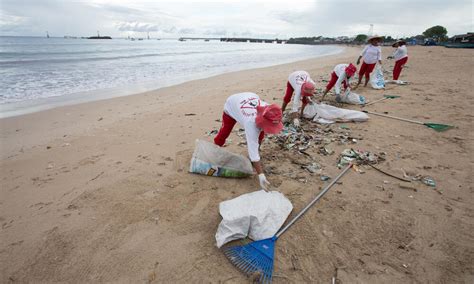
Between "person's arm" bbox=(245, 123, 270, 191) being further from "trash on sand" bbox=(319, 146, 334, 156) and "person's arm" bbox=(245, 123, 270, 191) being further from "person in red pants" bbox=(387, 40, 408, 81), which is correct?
"person in red pants" bbox=(387, 40, 408, 81)

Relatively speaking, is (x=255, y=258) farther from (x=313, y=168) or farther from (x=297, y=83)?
(x=297, y=83)

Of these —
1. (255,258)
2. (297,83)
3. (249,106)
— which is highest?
(297,83)

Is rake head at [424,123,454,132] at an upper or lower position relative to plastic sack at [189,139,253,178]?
upper

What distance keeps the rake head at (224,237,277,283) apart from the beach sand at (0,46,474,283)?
8cm

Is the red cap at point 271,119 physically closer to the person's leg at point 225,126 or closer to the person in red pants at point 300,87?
the person's leg at point 225,126

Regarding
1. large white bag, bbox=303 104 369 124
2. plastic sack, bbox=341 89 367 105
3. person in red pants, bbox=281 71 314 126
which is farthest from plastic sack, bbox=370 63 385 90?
person in red pants, bbox=281 71 314 126

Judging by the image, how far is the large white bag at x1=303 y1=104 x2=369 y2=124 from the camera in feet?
16.7

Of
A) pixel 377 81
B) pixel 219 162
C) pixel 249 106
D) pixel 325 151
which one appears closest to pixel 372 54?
pixel 377 81

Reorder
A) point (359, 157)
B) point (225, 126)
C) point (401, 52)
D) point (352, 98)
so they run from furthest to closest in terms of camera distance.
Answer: point (401, 52)
point (352, 98)
point (359, 157)
point (225, 126)

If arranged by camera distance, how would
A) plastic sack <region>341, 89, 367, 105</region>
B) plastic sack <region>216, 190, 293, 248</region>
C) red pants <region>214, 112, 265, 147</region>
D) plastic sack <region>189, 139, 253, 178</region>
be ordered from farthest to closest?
plastic sack <region>341, 89, 367, 105</region>, red pants <region>214, 112, 265, 147</region>, plastic sack <region>189, 139, 253, 178</region>, plastic sack <region>216, 190, 293, 248</region>

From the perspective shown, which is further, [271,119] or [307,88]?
[307,88]

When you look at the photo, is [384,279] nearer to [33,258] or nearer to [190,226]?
[190,226]

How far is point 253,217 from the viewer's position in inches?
89.1

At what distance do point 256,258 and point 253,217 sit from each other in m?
0.36
